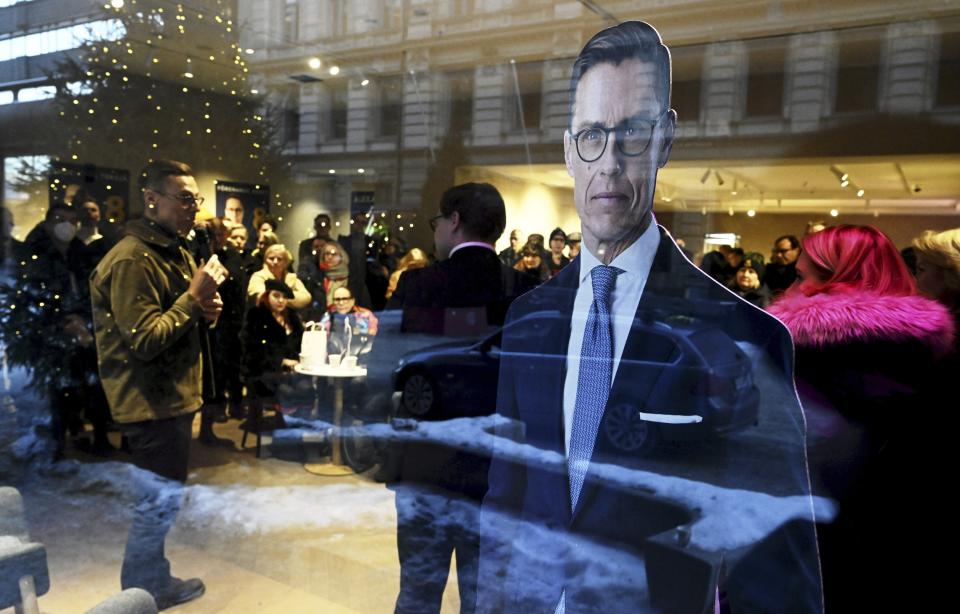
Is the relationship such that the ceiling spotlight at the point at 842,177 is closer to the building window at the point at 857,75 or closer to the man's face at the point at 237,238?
the building window at the point at 857,75

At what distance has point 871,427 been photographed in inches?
52.6

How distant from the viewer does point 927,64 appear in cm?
126

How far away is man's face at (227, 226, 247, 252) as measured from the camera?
7.82ft

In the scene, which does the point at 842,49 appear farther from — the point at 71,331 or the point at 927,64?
the point at 71,331

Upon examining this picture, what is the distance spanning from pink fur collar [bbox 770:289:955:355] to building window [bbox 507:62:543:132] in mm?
777

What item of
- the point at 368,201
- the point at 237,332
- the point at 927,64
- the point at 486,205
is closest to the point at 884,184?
the point at 927,64

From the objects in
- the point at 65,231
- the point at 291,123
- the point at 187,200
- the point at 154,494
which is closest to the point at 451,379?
the point at 291,123

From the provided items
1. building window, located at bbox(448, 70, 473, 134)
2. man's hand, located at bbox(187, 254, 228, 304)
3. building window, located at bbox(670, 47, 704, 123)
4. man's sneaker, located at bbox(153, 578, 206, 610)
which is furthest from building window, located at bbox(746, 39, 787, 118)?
man's sneaker, located at bbox(153, 578, 206, 610)

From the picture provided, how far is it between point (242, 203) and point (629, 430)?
1589 millimetres

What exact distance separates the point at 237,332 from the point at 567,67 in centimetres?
157

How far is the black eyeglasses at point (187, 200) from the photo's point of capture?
7.63 feet

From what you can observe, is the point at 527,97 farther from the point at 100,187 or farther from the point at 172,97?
the point at 100,187

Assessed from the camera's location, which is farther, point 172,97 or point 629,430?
point 172,97

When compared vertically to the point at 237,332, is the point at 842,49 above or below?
above
